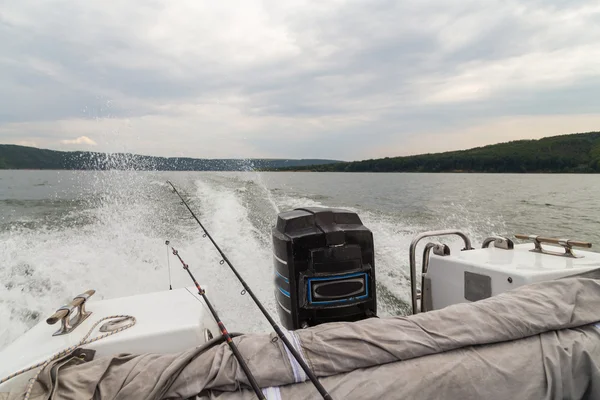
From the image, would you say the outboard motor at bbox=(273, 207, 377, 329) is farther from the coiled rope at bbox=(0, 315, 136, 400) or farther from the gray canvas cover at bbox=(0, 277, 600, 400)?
the coiled rope at bbox=(0, 315, 136, 400)

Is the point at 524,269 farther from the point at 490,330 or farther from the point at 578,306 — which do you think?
the point at 490,330

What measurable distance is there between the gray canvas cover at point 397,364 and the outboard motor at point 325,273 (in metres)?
0.87

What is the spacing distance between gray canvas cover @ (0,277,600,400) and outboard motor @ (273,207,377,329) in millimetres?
865

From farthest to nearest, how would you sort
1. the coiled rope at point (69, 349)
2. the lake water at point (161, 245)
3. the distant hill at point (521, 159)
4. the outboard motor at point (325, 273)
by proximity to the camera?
the distant hill at point (521, 159)
the lake water at point (161, 245)
the outboard motor at point (325, 273)
the coiled rope at point (69, 349)

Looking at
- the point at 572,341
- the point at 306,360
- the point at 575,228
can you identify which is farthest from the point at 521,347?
the point at 575,228

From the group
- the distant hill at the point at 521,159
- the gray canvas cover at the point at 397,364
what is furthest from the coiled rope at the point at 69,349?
the distant hill at the point at 521,159

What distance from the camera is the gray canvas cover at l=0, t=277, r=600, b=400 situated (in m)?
1.36

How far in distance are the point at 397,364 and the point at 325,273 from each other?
1.11 m

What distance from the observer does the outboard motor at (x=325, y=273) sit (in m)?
2.53

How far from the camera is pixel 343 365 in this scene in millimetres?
1457

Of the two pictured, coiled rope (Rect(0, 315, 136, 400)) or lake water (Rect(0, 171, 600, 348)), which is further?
lake water (Rect(0, 171, 600, 348))

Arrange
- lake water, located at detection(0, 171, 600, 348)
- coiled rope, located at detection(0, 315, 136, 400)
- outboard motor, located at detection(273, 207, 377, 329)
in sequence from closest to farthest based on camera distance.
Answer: coiled rope, located at detection(0, 315, 136, 400), outboard motor, located at detection(273, 207, 377, 329), lake water, located at detection(0, 171, 600, 348)

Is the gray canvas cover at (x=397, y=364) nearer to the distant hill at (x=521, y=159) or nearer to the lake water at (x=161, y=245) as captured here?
the lake water at (x=161, y=245)

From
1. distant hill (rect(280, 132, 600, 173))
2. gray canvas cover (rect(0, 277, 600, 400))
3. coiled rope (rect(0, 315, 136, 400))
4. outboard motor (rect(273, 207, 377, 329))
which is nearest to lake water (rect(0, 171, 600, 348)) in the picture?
outboard motor (rect(273, 207, 377, 329))
